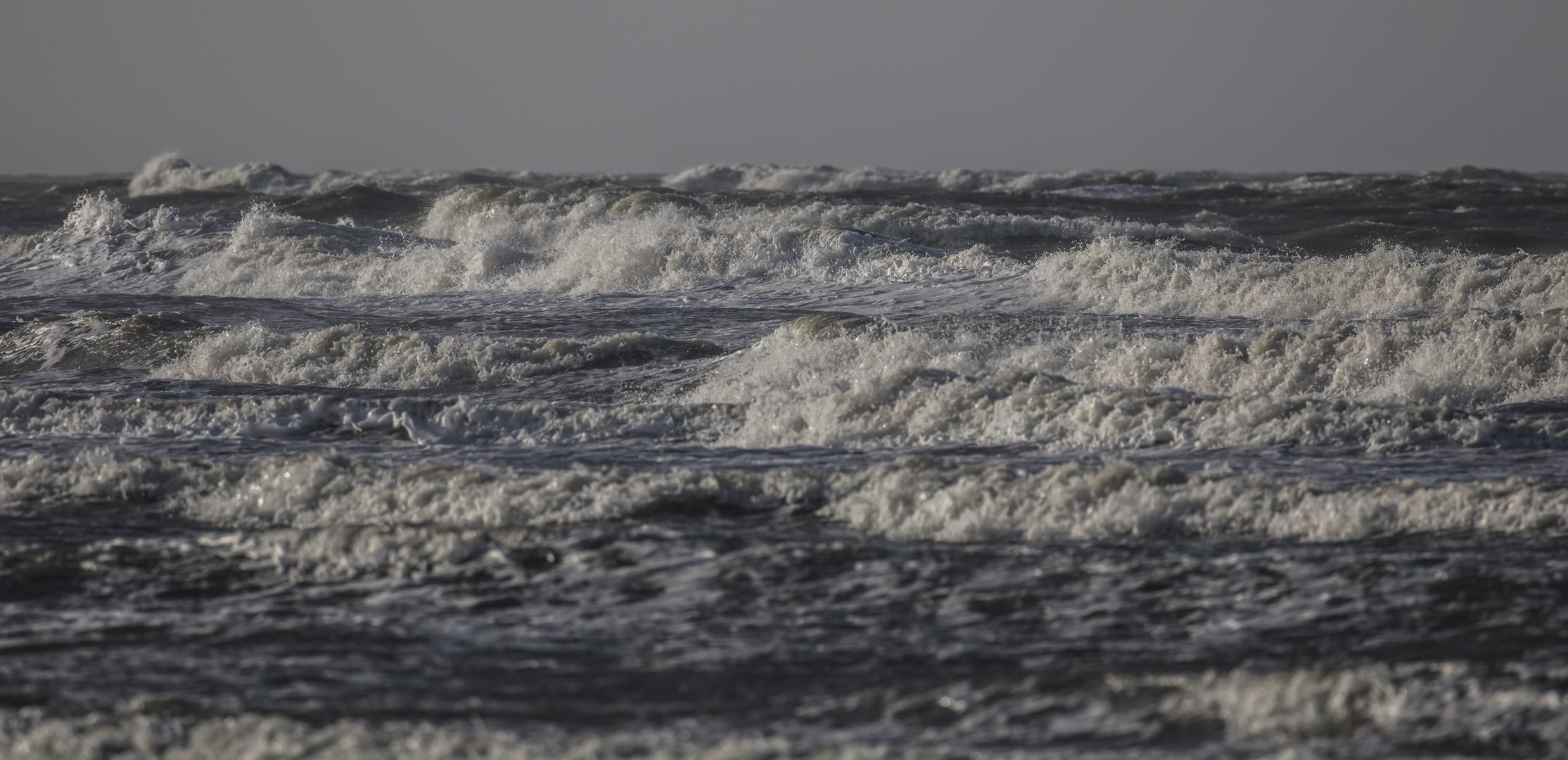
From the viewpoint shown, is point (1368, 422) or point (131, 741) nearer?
point (131, 741)

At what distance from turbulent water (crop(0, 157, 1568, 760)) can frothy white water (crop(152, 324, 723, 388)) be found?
0.06 m

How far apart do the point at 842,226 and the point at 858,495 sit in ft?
57.0

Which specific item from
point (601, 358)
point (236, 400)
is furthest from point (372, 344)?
point (236, 400)

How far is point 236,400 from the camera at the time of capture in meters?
10.9

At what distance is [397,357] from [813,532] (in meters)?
8.50

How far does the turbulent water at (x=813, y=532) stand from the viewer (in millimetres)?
4398

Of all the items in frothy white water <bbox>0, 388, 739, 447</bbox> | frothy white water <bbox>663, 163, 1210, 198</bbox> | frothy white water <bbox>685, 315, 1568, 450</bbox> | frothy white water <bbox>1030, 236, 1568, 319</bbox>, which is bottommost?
frothy white water <bbox>0, 388, 739, 447</bbox>

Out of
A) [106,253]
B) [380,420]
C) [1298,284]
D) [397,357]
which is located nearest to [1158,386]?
[380,420]

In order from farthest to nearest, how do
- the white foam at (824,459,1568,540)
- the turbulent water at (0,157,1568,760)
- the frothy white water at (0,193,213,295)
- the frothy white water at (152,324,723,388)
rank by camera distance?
the frothy white water at (0,193,213,295) < the frothy white water at (152,324,723,388) < the white foam at (824,459,1568,540) < the turbulent water at (0,157,1568,760)

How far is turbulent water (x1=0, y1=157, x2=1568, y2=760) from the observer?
173 inches

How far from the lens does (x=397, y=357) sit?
14.1 meters

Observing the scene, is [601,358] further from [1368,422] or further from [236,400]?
[1368,422]

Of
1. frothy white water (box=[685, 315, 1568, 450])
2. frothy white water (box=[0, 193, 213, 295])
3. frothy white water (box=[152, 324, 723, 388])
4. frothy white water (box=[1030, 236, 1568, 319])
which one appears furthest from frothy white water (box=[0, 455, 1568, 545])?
frothy white water (box=[0, 193, 213, 295])

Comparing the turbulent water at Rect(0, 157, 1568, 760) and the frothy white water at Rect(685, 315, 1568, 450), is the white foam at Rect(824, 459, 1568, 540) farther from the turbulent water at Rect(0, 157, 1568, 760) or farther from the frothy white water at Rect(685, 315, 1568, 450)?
the frothy white water at Rect(685, 315, 1568, 450)
